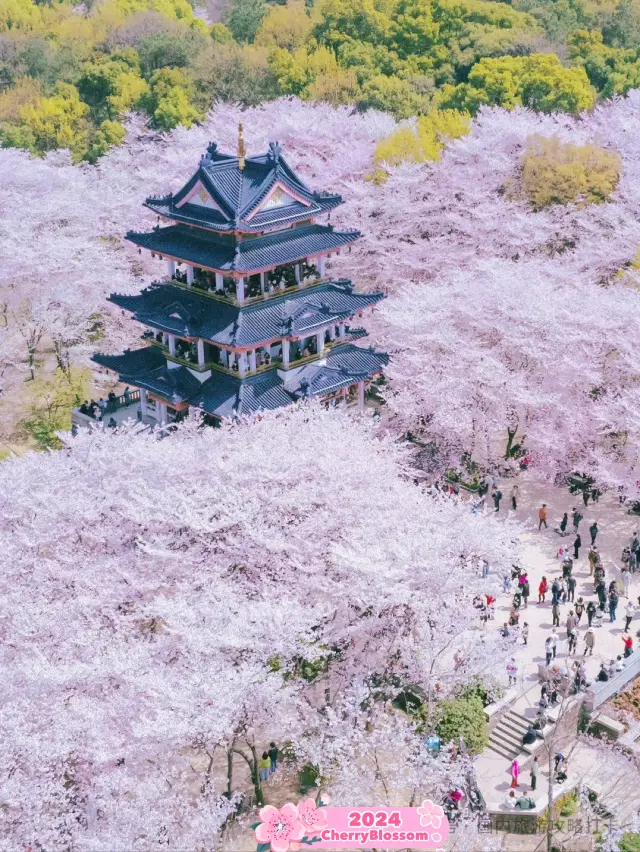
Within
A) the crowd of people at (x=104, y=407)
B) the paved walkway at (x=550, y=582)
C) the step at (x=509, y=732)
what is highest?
the crowd of people at (x=104, y=407)

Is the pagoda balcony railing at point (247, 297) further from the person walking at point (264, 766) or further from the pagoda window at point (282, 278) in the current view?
the person walking at point (264, 766)

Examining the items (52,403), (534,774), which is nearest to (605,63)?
(52,403)

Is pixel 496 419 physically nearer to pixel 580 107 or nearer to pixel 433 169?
pixel 433 169

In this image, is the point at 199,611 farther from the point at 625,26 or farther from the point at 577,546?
the point at 625,26

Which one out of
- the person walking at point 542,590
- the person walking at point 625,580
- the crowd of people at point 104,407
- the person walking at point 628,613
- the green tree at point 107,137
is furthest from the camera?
the green tree at point 107,137

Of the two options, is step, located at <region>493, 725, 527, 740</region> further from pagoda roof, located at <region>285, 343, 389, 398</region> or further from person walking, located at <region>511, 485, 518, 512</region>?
pagoda roof, located at <region>285, 343, 389, 398</region>

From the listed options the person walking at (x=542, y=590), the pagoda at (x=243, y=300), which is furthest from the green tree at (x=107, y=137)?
the person walking at (x=542, y=590)

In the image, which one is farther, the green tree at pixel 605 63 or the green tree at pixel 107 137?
the green tree at pixel 107 137

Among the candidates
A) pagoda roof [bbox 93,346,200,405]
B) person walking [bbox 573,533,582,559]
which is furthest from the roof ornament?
person walking [bbox 573,533,582,559]
